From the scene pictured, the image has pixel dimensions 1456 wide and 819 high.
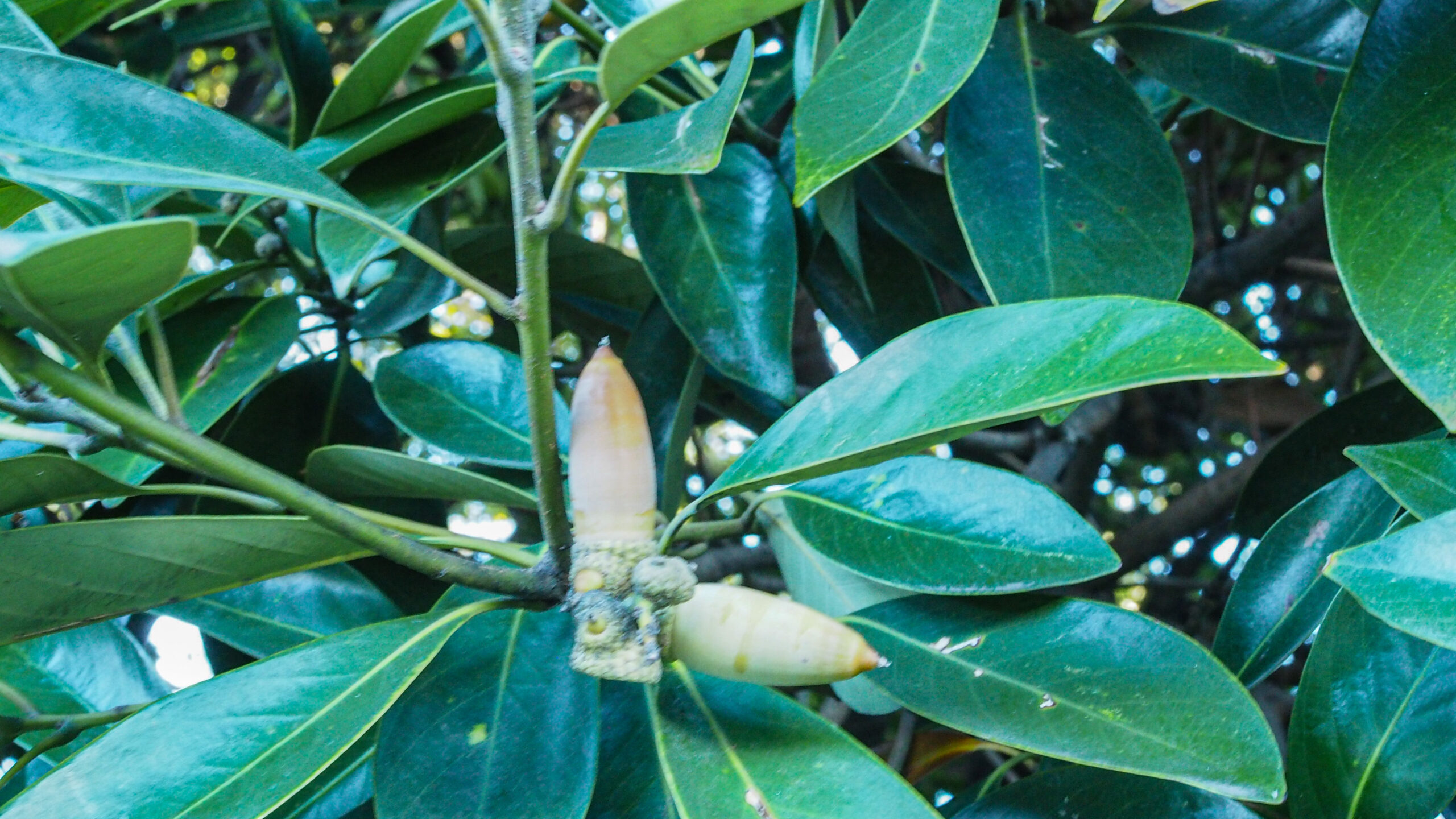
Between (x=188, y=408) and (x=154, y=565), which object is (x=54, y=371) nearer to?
(x=154, y=565)

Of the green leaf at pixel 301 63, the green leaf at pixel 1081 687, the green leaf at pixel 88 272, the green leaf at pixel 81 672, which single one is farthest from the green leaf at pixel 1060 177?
the green leaf at pixel 81 672

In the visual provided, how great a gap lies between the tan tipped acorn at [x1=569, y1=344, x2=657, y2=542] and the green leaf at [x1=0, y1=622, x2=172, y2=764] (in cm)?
43

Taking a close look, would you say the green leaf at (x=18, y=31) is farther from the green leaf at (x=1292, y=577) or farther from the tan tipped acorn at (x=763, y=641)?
the green leaf at (x=1292, y=577)

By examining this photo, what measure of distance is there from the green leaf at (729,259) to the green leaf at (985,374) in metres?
0.15

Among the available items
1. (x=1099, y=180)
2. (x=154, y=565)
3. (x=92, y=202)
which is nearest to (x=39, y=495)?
(x=154, y=565)

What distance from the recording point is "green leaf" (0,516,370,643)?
49cm

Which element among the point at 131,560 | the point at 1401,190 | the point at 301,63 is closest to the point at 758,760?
the point at 131,560

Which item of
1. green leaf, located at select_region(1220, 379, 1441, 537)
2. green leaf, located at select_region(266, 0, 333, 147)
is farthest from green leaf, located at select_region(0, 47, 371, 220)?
green leaf, located at select_region(1220, 379, 1441, 537)

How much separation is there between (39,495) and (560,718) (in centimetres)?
27

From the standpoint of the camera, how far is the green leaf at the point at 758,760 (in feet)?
1.47

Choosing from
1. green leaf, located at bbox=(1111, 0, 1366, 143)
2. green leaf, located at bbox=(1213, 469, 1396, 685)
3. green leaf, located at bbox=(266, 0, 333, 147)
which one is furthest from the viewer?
green leaf, located at bbox=(266, 0, 333, 147)

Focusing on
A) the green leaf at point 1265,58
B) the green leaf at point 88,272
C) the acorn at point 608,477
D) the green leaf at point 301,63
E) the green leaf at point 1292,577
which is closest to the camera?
the green leaf at point 88,272

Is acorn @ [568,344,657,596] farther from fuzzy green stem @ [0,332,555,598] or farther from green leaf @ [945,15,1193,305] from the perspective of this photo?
green leaf @ [945,15,1193,305]

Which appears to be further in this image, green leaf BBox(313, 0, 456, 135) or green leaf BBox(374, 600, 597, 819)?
green leaf BBox(313, 0, 456, 135)
